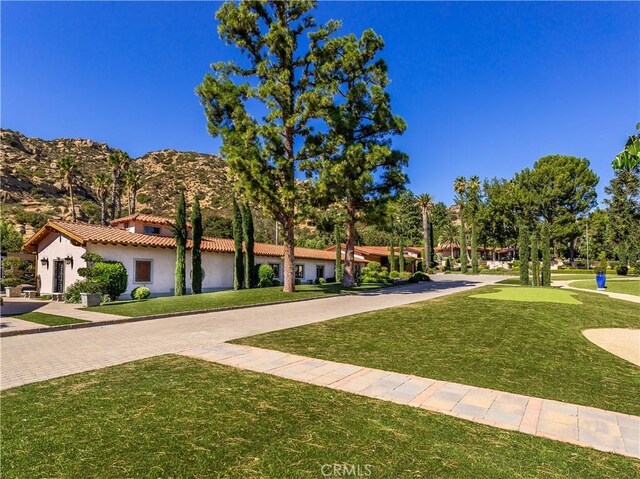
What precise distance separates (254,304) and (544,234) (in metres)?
25.0

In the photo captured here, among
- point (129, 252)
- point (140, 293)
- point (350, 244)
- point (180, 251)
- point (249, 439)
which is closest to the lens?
point (249, 439)

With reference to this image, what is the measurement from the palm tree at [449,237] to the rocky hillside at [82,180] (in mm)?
49784

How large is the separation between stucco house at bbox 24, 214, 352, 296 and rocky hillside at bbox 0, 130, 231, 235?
28743mm

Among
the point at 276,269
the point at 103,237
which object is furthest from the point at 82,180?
the point at 103,237

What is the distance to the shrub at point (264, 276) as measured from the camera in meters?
28.4

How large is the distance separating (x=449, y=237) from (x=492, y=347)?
78.9m

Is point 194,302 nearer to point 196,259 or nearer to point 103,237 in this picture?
point 196,259

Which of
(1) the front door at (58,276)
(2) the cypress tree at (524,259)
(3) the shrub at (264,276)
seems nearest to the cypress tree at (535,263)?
(2) the cypress tree at (524,259)

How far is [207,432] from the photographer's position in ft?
13.2

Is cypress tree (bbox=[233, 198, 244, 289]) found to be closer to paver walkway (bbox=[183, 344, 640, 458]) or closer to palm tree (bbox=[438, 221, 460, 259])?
paver walkway (bbox=[183, 344, 640, 458])

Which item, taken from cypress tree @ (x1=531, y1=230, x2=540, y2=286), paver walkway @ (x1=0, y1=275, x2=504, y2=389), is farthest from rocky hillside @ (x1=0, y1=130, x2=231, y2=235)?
cypress tree @ (x1=531, y1=230, x2=540, y2=286)

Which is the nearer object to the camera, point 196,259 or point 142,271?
point 142,271

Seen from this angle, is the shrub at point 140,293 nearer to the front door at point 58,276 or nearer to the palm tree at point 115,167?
the front door at point 58,276

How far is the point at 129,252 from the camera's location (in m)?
22.1
